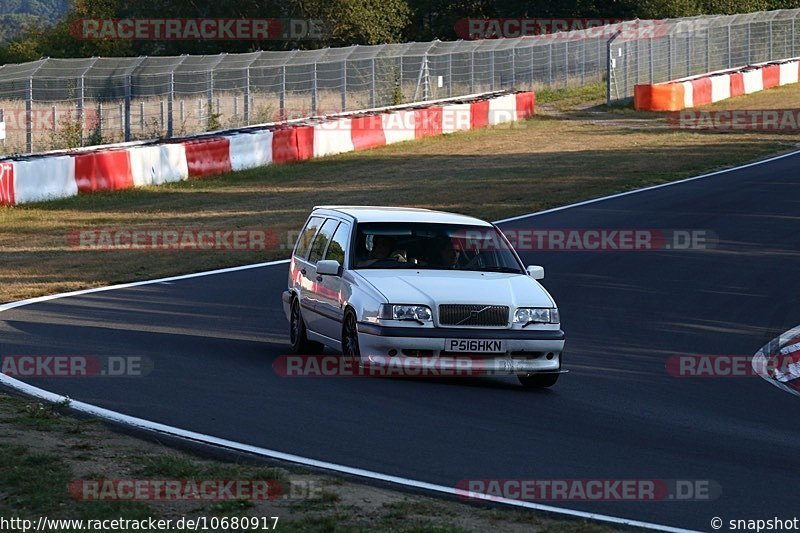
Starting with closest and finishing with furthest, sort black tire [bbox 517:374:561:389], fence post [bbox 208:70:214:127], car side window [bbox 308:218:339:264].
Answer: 1. black tire [bbox 517:374:561:389]
2. car side window [bbox 308:218:339:264]
3. fence post [bbox 208:70:214:127]

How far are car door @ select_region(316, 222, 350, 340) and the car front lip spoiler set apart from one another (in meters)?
0.71

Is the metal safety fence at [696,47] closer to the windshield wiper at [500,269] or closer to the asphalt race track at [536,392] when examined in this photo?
the asphalt race track at [536,392]

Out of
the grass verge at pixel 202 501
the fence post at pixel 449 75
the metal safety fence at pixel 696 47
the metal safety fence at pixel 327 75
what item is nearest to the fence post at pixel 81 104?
the metal safety fence at pixel 327 75

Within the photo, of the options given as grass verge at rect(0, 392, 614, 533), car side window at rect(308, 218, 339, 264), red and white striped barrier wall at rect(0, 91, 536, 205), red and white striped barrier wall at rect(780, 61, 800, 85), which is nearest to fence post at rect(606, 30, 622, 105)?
red and white striped barrier wall at rect(0, 91, 536, 205)

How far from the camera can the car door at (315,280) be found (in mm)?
12125

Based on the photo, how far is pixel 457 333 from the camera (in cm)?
1077

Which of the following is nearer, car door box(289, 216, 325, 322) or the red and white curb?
the red and white curb

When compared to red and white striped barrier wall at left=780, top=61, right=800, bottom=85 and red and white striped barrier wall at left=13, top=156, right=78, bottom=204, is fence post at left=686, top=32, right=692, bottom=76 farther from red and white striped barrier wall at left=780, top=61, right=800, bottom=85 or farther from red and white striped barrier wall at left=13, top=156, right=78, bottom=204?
red and white striped barrier wall at left=13, top=156, right=78, bottom=204

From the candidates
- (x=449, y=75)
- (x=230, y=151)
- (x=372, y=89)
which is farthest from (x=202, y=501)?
(x=449, y=75)

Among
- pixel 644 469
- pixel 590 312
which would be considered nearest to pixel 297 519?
pixel 644 469

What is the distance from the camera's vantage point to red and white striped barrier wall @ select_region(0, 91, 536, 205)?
25.0m

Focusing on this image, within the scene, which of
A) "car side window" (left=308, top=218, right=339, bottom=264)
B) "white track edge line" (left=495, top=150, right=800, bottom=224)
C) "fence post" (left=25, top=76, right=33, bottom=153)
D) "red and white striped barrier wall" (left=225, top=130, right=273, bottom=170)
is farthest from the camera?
"red and white striped barrier wall" (left=225, top=130, right=273, bottom=170)

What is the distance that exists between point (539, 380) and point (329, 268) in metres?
2.06

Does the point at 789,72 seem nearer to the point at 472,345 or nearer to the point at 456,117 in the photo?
the point at 456,117
